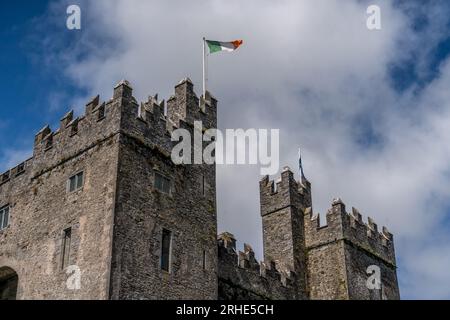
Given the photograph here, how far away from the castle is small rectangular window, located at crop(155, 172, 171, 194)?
0.04 meters

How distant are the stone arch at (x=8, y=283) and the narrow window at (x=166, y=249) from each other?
748cm

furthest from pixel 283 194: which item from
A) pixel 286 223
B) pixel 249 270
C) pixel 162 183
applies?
pixel 162 183

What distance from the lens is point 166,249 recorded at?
29078 mm

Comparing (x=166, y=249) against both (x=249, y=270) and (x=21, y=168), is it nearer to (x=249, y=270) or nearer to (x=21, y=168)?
(x=249, y=270)

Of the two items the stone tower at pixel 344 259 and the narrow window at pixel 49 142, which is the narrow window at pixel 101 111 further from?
the stone tower at pixel 344 259

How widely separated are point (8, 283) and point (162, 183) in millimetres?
9087

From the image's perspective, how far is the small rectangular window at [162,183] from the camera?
29.8 meters

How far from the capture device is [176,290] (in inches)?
1126

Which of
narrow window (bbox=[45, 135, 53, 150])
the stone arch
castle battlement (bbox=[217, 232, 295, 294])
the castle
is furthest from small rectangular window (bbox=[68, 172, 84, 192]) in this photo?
castle battlement (bbox=[217, 232, 295, 294])

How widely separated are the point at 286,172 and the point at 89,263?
678 inches

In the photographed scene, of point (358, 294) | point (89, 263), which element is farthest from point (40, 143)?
point (358, 294)

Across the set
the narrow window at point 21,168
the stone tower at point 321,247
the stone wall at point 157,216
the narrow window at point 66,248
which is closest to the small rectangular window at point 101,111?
the stone wall at point 157,216

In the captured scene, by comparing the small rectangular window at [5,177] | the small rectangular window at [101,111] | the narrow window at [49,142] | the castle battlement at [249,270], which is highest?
the small rectangular window at [101,111]

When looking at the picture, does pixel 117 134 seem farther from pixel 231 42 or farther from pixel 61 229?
pixel 231 42
